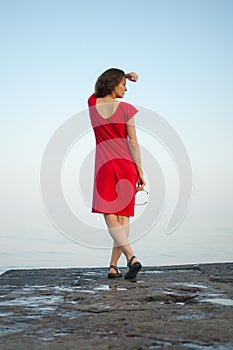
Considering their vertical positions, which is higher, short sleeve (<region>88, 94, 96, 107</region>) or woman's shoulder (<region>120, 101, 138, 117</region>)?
short sleeve (<region>88, 94, 96, 107</region>)

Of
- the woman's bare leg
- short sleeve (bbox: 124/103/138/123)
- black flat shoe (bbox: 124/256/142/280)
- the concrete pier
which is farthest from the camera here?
short sleeve (bbox: 124/103/138/123)

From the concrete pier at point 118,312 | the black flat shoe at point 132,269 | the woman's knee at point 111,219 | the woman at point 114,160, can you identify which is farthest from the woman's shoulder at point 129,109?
the concrete pier at point 118,312

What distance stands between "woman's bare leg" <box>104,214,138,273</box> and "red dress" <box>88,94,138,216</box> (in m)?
0.05

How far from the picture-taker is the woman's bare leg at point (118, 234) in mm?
4281

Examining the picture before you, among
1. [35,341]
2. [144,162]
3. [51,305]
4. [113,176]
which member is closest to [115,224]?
[113,176]

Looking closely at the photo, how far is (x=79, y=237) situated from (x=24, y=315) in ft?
7.32

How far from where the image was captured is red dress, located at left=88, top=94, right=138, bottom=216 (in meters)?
4.42

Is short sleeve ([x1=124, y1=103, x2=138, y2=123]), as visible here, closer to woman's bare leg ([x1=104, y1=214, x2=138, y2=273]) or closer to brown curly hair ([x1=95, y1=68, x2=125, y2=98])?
brown curly hair ([x1=95, y1=68, x2=125, y2=98])

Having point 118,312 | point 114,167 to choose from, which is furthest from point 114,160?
point 118,312

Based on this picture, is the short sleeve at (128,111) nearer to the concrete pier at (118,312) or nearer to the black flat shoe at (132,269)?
the black flat shoe at (132,269)

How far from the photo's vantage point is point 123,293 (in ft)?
11.1

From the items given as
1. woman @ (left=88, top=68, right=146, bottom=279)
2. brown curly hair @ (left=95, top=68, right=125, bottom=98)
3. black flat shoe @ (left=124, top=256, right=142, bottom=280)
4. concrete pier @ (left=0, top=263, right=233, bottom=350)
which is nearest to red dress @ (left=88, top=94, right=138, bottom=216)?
woman @ (left=88, top=68, right=146, bottom=279)

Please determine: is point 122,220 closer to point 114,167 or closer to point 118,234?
point 118,234

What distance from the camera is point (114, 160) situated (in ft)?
14.6
